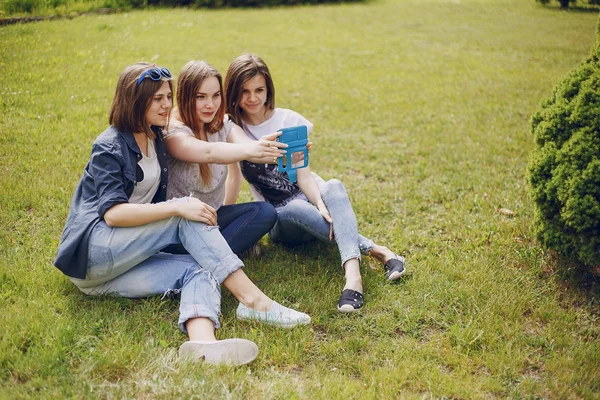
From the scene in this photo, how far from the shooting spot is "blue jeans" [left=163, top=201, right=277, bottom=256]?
143 inches

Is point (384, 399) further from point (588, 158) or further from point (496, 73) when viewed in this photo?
point (496, 73)

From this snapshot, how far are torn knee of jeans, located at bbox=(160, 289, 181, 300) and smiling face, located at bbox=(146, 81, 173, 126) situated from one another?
3.22 feet

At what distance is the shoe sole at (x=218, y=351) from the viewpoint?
Result: 2.82 m

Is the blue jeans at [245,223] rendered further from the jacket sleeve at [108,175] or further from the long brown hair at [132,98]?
the long brown hair at [132,98]

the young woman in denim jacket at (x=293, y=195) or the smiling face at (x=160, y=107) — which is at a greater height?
the smiling face at (x=160, y=107)

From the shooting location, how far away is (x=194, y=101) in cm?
355

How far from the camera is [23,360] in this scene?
8.94 ft

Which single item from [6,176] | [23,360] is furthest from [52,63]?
[23,360]

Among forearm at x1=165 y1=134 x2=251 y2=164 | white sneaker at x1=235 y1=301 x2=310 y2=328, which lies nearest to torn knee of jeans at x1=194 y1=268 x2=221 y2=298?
white sneaker at x1=235 y1=301 x2=310 y2=328

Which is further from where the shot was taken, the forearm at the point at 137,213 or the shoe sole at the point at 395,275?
the shoe sole at the point at 395,275

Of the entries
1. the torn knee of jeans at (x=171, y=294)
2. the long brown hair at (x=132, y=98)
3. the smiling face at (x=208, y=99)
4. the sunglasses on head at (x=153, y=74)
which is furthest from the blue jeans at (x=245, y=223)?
the sunglasses on head at (x=153, y=74)

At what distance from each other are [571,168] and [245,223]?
210 cm

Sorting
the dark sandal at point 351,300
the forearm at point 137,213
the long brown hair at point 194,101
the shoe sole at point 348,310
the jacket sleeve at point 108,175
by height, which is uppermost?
the long brown hair at point 194,101

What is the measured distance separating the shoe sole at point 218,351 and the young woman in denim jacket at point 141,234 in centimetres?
10
